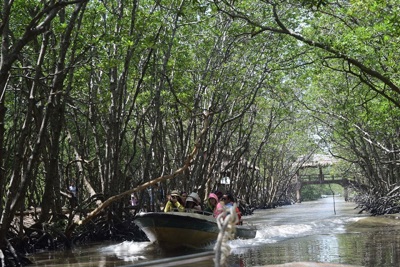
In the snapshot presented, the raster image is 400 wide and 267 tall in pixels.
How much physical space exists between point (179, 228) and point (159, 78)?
6.96 metres

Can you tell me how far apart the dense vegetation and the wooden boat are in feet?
3.03

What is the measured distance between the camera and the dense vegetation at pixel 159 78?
425 inches

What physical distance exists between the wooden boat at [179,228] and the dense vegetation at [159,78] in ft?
3.03

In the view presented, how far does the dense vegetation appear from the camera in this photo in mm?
10789

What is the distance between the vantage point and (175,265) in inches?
101

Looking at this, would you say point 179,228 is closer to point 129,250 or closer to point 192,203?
point 192,203

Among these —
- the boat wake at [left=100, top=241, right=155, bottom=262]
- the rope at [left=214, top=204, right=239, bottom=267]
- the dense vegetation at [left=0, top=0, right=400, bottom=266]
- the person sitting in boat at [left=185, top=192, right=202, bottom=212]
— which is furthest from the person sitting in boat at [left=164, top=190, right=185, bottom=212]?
the rope at [left=214, top=204, right=239, bottom=267]

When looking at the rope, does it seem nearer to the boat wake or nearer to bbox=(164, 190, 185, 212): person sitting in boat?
the boat wake

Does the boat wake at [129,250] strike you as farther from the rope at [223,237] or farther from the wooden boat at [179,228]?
the rope at [223,237]

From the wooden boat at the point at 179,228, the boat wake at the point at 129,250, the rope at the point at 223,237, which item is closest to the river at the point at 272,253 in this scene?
the boat wake at the point at 129,250

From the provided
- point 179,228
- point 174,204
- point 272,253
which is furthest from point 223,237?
point 174,204

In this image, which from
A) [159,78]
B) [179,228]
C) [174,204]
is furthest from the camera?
[159,78]

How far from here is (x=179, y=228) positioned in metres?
12.9

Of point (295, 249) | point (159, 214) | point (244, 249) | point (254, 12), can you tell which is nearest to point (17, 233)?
point (159, 214)
